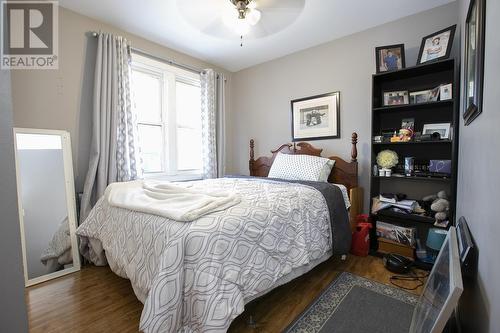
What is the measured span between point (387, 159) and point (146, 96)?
2.94 meters

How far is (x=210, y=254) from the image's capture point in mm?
1154

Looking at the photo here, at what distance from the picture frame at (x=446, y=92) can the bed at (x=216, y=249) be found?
1329mm

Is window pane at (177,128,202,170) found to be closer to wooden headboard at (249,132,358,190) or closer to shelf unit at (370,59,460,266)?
wooden headboard at (249,132,358,190)

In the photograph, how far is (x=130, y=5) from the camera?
7.34 ft

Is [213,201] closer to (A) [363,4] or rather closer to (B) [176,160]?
(B) [176,160]

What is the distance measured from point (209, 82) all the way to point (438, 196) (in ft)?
10.2

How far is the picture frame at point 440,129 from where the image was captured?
6.95 ft

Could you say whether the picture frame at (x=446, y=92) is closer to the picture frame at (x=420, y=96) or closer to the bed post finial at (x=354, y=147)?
the picture frame at (x=420, y=96)

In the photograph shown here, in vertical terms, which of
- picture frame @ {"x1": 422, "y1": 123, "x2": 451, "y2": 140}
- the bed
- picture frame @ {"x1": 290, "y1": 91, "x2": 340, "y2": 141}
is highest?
picture frame @ {"x1": 290, "y1": 91, "x2": 340, "y2": 141}

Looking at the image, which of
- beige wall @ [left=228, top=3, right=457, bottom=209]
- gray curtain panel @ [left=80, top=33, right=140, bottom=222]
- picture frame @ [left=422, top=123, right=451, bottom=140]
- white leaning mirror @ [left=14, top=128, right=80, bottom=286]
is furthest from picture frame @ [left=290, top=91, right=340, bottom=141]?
white leaning mirror @ [left=14, top=128, right=80, bottom=286]

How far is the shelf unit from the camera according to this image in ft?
6.79

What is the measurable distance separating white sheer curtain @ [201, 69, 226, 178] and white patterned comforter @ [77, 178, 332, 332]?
1766 millimetres

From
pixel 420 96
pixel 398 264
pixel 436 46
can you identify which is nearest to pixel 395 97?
pixel 420 96

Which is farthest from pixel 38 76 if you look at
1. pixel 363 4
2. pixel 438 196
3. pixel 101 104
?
pixel 438 196
